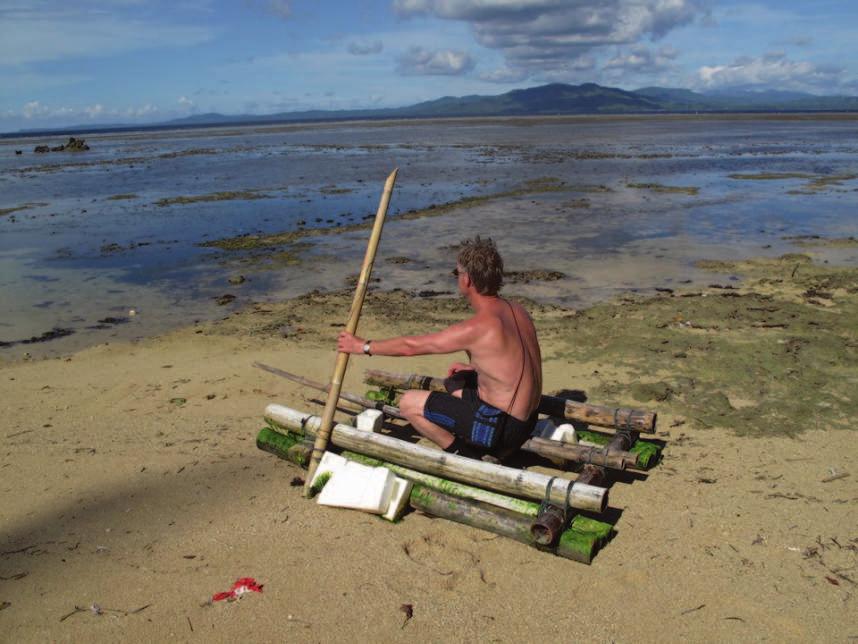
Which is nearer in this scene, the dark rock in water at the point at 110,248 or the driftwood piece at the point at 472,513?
the driftwood piece at the point at 472,513

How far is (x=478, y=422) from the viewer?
16.8 feet

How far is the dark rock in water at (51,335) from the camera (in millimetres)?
9695

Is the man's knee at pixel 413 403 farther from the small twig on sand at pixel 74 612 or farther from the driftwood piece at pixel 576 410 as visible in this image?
the small twig on sand at pixel 74 612

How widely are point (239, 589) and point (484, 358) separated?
222cm

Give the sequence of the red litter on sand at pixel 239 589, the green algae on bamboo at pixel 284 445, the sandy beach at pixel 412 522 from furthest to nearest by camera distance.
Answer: the green algae on bamboo at pixel 284 445 < the red litter on sand at pixel 239 589 < the sandy beach at pixel 412 522

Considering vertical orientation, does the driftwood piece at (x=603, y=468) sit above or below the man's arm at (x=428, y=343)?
below

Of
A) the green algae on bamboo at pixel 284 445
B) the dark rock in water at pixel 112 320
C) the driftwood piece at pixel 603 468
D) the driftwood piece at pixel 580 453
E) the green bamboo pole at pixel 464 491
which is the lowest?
the dark rock in water at pixel 112 320

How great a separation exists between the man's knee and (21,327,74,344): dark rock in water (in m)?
6.67

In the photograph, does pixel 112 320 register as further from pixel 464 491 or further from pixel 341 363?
pixel 464 491

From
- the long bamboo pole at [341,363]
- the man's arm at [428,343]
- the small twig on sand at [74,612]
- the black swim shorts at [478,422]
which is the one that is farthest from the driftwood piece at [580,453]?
the small twig on sand at [74,612]

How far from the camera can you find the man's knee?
17.8 ft

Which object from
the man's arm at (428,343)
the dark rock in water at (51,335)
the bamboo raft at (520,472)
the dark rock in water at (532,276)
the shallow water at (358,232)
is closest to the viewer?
the bamboo raft at (520,472)

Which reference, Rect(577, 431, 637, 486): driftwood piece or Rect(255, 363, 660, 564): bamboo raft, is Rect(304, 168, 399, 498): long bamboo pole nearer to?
Rect(255, 363, 660, 564): bamboo raft

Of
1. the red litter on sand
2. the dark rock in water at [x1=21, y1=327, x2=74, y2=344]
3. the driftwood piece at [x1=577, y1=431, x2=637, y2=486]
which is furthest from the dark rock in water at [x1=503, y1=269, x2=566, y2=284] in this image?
the red litter on sand
